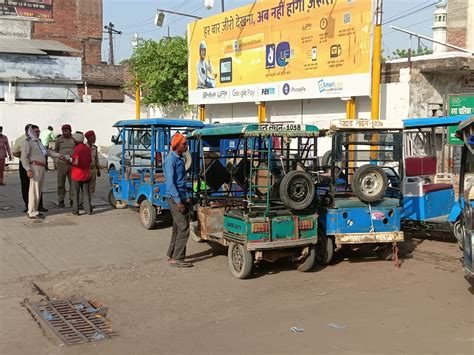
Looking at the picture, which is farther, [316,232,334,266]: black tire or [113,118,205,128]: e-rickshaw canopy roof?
[113,118,205,128]: e-rickshaw canopy roof

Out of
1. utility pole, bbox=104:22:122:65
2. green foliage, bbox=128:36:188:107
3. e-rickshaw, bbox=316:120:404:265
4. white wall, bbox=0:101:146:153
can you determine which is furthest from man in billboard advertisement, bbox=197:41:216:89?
utility pole, bbox=104:22:122:65

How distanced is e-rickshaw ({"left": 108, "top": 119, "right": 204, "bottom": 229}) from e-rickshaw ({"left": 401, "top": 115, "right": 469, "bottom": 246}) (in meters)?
3.89

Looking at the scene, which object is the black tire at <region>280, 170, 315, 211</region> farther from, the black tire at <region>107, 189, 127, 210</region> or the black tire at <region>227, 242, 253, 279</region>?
the black tire at <region>107, 189, 127, 210</region>

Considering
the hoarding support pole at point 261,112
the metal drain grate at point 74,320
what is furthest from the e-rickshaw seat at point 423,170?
the hoarding support pole at point 261,112

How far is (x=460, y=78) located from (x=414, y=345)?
11.3 metres

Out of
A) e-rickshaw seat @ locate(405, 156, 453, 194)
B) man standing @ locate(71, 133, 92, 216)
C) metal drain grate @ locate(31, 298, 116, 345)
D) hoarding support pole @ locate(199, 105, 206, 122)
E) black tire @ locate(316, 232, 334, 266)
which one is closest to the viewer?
metal drain grate @ locate(31, 298, 116, 345)

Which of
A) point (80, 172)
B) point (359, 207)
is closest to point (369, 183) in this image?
point (359, 207)

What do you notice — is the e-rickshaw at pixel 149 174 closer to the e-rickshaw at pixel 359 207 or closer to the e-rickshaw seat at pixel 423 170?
the e-rickshaw at pixel 359 207

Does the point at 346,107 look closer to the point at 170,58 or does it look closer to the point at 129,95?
the point at 170,58

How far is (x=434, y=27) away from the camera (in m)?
22.4

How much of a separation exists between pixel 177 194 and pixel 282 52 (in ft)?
35.9

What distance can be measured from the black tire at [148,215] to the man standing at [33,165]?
Result: 2.30 m

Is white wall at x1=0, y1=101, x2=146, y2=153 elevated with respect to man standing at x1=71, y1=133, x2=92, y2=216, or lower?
elevated

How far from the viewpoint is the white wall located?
24688 millimetres
